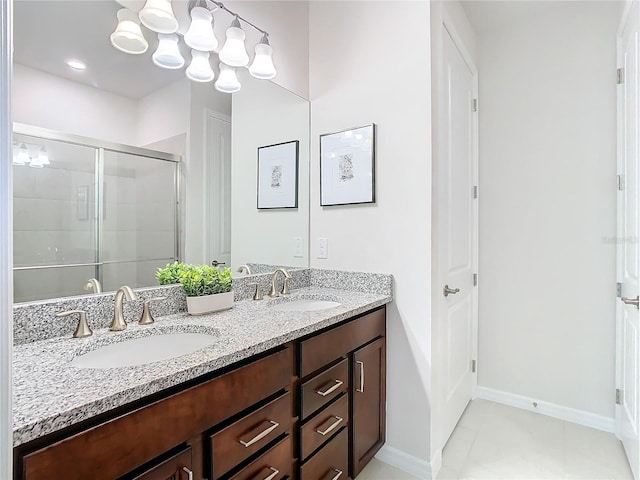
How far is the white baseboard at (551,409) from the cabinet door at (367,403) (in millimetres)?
1126

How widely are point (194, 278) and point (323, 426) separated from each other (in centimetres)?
77

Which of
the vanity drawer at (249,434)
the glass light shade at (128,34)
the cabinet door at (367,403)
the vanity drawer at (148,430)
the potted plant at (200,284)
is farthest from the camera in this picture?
the cabinet door at (367,403)

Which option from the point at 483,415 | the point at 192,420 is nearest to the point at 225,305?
the point at 192,420

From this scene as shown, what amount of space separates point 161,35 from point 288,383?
1454 mm

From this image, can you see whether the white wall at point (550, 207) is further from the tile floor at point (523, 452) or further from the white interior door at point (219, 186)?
the white interior door at point (219, 186)

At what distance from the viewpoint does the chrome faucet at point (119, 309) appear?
1186 mm

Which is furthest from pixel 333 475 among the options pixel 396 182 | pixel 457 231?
pixel 457 231

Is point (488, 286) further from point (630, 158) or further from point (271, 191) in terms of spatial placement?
point (271, 191)

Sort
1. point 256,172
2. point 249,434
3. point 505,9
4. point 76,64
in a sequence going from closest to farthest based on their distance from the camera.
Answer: point 249,434
point 76,64
point 256,172
point 505,9

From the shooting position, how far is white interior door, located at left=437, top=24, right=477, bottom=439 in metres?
1.88

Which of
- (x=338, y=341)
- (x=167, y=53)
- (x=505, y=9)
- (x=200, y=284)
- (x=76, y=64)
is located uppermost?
(x=505, y=9)

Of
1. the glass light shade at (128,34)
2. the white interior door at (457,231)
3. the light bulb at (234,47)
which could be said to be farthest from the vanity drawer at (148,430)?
the light bulb at (234,47)

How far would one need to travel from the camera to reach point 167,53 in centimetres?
146

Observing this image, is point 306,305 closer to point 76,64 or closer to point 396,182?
point 396,182
